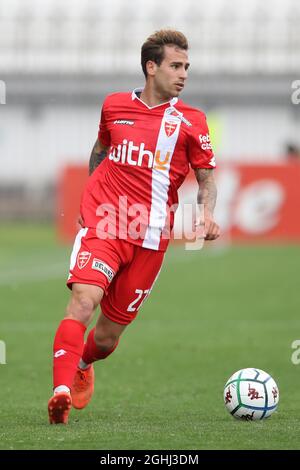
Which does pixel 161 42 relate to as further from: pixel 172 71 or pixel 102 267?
pixel 102 267

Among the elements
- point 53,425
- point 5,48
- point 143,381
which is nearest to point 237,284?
point 143,381

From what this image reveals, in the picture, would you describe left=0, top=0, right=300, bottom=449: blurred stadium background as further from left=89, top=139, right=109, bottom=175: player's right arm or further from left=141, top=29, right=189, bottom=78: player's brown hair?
left=141, top=29, right=189, bottom=78: player's brown hair

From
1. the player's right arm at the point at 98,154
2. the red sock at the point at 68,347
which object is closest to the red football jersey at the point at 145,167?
the player's right arm at the point at 98,154

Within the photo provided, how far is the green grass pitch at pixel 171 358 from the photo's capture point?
21.2 ft

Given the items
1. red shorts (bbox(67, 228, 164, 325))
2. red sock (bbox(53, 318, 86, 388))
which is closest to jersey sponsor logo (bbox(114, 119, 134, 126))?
red shorts (bbox(67, 228, 164, 325))

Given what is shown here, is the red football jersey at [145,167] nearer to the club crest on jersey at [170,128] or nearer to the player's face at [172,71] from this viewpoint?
the club crest on jersey at [170,128]

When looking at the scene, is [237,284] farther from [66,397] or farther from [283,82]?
[283,82]

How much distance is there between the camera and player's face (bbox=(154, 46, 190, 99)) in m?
7.39

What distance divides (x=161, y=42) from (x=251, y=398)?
2.37 m

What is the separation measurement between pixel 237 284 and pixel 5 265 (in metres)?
5.49

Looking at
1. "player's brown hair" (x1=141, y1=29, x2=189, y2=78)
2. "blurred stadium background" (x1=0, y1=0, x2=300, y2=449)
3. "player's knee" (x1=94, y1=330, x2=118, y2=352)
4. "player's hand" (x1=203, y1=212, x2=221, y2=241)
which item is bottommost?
"blurred stadium background" (x1=0, y1=0, x2=300, y2=449)

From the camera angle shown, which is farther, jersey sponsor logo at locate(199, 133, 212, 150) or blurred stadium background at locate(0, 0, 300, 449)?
blurred stadium background at locate(0, 0, 300, 449)

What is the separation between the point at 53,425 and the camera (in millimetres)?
6793

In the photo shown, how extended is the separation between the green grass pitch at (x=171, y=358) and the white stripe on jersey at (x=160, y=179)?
1201mm
